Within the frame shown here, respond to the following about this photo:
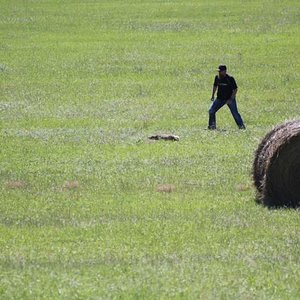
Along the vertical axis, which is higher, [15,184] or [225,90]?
[15,184]

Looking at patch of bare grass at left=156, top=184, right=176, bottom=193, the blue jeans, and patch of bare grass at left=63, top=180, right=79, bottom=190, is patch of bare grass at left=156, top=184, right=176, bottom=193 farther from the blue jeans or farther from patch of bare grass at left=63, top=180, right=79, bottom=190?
the blue jeans

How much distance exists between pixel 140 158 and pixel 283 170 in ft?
20.3

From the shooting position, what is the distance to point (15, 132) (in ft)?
91.7

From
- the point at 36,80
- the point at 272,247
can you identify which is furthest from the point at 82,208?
the point at 36,80

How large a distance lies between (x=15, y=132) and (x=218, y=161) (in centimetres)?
702

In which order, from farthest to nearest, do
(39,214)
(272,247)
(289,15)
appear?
(289,15), (39,214), (272,247)

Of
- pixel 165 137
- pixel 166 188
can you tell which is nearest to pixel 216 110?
pixel 165 137

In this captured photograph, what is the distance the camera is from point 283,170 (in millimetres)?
17797

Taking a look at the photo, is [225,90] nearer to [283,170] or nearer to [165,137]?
[165,137]

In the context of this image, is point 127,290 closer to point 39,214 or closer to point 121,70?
point 39,214

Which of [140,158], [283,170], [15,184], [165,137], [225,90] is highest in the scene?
[283,170]

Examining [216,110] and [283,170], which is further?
[216,110]

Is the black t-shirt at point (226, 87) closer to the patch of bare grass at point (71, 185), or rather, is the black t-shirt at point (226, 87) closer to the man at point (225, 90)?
the man at point (225, 90)

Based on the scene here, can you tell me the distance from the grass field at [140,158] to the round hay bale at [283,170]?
357 millimetres
